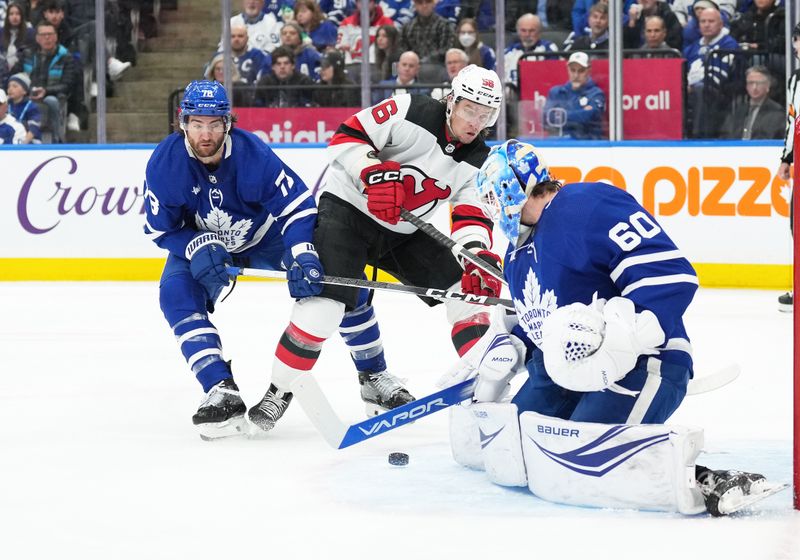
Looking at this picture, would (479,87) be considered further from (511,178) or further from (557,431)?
(557,431)

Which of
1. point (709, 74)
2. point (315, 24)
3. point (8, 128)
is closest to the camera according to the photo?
point (709, 74)

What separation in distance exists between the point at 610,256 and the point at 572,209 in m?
0.12

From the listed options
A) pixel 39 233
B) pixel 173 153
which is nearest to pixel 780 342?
pixel 173 153

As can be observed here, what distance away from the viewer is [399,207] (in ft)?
11.4

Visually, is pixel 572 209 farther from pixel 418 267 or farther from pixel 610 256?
pixel 418 267

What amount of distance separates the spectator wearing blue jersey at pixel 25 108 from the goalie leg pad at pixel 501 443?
5215 mm

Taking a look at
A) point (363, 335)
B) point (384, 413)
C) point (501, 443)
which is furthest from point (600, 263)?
point (363, 335)

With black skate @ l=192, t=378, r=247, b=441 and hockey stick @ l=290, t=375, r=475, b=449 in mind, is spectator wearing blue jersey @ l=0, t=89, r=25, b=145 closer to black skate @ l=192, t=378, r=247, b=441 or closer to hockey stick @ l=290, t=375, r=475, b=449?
black skate @ l=192, t=378, r=247, b=441

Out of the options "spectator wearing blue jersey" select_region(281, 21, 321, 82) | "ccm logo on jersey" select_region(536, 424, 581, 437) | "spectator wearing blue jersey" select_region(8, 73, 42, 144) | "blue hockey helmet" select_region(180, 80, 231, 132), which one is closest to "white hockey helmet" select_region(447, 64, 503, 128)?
"blue hockey helmet" select_region(180, 80, 231, 132)

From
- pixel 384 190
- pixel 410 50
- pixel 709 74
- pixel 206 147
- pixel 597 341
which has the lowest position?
pixel 597 341

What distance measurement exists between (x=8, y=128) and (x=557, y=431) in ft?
18.4

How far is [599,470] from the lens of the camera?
8.60ft

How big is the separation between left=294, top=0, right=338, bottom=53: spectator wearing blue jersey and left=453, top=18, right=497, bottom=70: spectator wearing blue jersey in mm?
685

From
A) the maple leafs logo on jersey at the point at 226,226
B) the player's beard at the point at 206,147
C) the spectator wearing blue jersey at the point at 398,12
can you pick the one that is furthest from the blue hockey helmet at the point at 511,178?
the spectator wearing blue jersey at the point at 398,12
